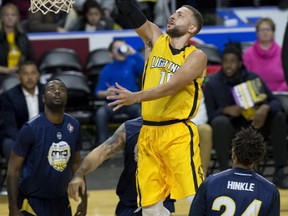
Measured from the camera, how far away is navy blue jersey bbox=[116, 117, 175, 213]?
23.9 ft

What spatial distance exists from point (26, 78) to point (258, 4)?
4.72 m

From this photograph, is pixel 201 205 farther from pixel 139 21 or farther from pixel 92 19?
pixel 92 19

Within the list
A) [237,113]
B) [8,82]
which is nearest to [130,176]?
[237,113]

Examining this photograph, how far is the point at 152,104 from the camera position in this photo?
22.8 ft

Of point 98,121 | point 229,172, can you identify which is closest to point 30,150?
point 229,172

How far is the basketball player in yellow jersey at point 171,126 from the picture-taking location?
689 cm

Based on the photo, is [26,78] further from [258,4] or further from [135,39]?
[258,4]

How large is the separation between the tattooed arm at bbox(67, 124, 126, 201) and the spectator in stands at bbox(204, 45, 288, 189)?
108 inches

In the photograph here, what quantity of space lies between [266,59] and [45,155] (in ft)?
14.2

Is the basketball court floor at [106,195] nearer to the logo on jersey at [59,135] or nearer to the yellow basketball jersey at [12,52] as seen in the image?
the yellow basketball jersey at [12,52]

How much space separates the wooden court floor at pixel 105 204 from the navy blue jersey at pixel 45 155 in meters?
1.30

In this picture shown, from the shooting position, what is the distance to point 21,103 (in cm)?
968

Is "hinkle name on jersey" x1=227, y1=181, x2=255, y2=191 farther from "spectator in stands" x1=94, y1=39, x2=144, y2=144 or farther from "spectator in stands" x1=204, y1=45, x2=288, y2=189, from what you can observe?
"spectator in stands" x1=94, y1=39, x2=144, y2=144

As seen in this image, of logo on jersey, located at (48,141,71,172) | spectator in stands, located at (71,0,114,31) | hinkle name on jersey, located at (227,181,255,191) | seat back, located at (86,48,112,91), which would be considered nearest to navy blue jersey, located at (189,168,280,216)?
hinkle name on jersey, located at (227,181,255,191)
